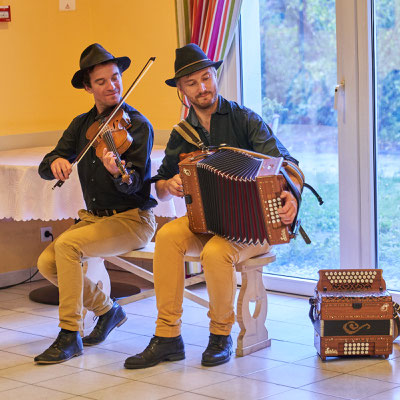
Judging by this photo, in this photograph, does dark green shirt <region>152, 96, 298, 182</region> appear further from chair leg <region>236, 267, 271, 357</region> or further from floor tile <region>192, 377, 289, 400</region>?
floor tile <region>192, 377, 289, 400</region>

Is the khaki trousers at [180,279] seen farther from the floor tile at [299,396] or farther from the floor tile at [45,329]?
the floor tile at [45,329]

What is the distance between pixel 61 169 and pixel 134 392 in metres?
1.02

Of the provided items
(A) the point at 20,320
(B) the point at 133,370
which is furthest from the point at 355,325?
(A) the point at 20,320

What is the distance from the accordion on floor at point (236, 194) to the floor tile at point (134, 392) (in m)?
0.62

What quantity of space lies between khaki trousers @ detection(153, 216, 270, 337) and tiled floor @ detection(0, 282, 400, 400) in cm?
16

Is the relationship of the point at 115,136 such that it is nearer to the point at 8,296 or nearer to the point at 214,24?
the point at 214,24

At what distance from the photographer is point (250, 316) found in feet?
10.6

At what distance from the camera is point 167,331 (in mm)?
3113

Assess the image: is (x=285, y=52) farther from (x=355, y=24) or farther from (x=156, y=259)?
(x=156, y=259)

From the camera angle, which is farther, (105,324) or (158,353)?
(105,324)

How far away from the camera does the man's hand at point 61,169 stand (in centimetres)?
330

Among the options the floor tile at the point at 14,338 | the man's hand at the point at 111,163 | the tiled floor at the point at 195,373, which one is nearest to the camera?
the tiled floor at the point at 195,373

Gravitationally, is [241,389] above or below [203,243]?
below

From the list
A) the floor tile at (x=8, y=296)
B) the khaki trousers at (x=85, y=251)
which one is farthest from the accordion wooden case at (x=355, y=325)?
the floor tile at (x=8, y=296)
